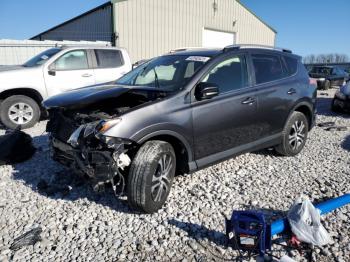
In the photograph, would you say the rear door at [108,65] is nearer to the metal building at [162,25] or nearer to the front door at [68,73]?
Result: the front door at [68,73]

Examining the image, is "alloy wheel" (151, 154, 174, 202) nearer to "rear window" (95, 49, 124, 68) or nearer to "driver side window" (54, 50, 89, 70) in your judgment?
"driver side window" (54, 50, 89, 70)

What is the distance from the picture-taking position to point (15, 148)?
5.09 metres

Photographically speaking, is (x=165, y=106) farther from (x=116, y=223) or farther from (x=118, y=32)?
(x=118, y=32)

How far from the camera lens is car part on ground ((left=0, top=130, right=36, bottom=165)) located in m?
4.97

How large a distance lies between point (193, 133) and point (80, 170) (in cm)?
133

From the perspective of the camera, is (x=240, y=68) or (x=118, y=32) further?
(x=118, y=32)

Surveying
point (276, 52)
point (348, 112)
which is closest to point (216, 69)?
point (276, 52)

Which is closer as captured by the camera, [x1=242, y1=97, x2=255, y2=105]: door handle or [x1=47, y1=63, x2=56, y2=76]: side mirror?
[x1=242, y1=97, x2=255, y2=105]: door handle

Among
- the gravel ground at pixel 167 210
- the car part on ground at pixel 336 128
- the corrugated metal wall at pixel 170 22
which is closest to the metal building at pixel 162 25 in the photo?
the corrugated metal wall at pixel 170 22

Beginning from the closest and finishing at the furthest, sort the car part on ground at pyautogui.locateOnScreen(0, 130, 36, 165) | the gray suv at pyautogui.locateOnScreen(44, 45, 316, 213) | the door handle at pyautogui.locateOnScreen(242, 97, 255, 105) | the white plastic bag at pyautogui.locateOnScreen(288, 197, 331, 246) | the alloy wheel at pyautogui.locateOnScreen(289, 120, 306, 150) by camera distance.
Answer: the white plastic bag at pyautogui.locateOnScreen(288, 197, 331, 246), the gray suv at pyautogui.locateOnScreen(44, 45, 316, 213), the door handle at pyautogui.locateOnScreen(242, 97, 255, 105), the car part on ground at pyautogui.locateOnScreen(0, 130, 36, 165), the alloy wheel at pyautogui.locateOnScreen(289, 120, 306, 150)

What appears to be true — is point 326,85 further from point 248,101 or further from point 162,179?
point 162,179

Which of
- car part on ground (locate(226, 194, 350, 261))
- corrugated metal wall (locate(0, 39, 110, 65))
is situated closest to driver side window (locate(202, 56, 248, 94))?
car part on ground (locate(226, 194, 350, 261))

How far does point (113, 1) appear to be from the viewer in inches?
573

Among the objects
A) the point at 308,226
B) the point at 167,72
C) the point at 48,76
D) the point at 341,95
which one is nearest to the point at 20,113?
the point at 48,76
